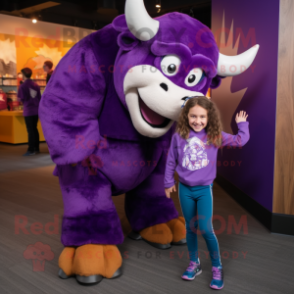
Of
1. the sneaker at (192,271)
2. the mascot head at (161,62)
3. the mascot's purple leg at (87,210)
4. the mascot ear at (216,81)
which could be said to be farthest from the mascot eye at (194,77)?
the sneaker at (192,271)

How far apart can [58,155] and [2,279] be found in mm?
676

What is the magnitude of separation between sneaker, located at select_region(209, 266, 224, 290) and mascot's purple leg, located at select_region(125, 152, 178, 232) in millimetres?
514

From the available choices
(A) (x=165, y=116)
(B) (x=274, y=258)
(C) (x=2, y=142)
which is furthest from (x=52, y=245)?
(C) (x=2, y=142)

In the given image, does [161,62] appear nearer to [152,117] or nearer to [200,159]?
[152,117]

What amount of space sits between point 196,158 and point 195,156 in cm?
1

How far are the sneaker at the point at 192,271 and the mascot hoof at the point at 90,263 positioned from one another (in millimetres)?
323

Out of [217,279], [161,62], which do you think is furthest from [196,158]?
[217,279]

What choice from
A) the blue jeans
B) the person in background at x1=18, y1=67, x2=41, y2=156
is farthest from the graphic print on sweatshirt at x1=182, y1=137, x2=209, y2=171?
the person in background at x1=18, y1=67, x2=41, y2=156

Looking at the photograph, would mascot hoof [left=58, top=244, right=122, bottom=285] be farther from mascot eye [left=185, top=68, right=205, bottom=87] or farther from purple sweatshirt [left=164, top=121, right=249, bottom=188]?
mascot eye [left=185, top=68, right=205, bottom=87]

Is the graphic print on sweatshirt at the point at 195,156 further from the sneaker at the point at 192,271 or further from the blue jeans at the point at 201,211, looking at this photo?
the sneaker at the point at 192,271

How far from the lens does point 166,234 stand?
6.38 feet

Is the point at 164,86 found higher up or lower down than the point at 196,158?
higher up

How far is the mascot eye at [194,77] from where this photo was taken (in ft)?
4.96

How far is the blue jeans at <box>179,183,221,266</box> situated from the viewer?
1.50 metres
